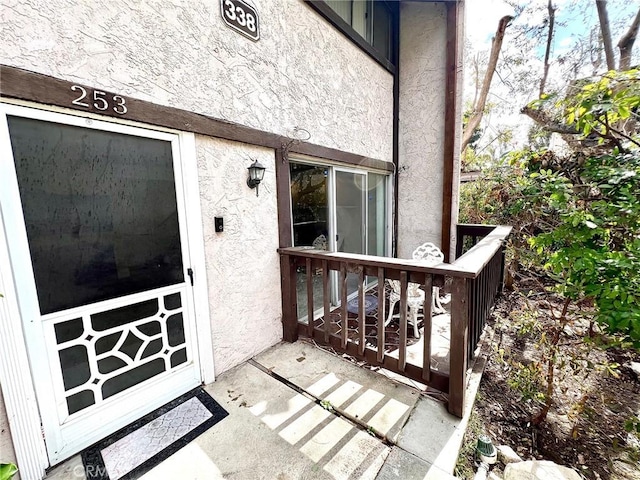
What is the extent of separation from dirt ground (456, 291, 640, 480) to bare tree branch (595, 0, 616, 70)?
23.0 ft

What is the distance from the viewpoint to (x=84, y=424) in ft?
6.15

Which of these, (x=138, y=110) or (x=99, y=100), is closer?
(x=99, y=100)

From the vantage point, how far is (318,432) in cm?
195

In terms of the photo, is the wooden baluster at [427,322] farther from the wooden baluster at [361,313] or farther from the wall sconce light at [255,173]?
the wall sconce light at [255,173]

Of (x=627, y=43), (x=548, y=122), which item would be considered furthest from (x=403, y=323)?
(x=627, y=43)

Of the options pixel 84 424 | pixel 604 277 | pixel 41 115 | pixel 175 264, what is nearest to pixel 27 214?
pixel 41 115

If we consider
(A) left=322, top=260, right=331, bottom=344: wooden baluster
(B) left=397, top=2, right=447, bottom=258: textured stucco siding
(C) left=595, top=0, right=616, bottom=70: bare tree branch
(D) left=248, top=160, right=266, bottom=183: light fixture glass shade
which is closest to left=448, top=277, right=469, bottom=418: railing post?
(A) left=322, top=260, right=331, bottom=344: wooden baluster

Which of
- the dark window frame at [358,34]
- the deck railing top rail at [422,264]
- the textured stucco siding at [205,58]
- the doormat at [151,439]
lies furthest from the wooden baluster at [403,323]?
the dark window frame at [358,34]

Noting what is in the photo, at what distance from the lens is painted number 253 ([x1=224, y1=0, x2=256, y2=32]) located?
2443 millimetres

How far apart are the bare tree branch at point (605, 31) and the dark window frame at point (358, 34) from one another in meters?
5.30

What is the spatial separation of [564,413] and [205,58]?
15.1ft

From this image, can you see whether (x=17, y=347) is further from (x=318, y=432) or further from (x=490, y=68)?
(x=490, y=68)

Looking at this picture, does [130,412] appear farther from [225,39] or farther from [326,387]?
[225,39]

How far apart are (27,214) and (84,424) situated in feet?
4.90
